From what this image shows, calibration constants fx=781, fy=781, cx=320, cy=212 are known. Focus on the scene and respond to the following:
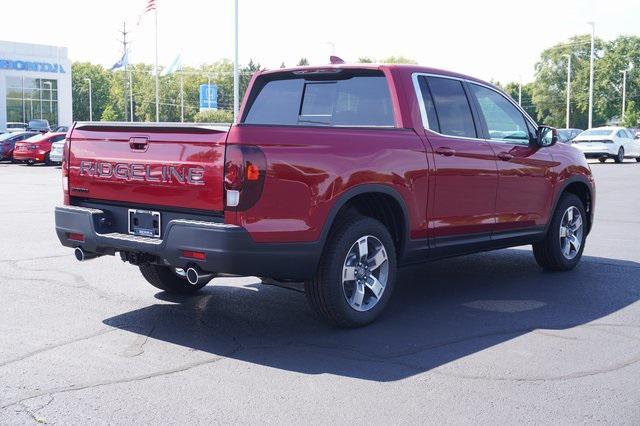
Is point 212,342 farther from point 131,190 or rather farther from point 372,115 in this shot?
point 372,115

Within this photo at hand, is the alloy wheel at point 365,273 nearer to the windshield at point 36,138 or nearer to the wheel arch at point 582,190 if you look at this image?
the wheel arch at point 582,190

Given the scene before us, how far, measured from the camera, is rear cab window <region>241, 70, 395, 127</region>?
6141mm

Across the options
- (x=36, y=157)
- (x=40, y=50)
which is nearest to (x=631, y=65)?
(x=40, y=50)

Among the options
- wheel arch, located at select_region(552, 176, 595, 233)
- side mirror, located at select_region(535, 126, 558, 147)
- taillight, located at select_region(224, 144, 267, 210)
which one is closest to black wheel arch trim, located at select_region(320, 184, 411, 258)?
taillight, located at select_region(224, 144, 267, 210)

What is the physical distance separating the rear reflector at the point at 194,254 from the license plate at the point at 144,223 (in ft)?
1.32

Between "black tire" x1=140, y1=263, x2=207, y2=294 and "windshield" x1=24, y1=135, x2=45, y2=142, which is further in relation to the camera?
"windshield" x1=24, y1=135, x2=45, y2=142

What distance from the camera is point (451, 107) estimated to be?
661 centimetres

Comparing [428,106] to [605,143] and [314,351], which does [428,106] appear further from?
[605,143]

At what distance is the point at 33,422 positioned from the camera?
12.7 ft

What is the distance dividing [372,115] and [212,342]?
2157mm

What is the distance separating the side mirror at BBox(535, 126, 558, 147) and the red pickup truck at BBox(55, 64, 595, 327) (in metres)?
0.04

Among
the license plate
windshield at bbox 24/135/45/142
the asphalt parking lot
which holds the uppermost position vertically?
windshield at bbox 24/135/45/142

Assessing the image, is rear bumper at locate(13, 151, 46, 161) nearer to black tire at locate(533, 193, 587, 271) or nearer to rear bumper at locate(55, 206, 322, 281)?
black tire at locate(533, 193, 587, 271)

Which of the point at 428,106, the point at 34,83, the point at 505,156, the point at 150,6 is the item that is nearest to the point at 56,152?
the point at 150,6
